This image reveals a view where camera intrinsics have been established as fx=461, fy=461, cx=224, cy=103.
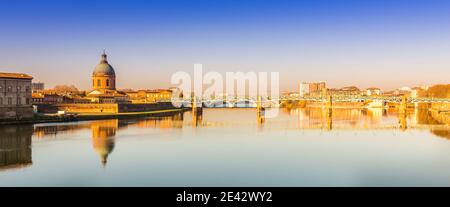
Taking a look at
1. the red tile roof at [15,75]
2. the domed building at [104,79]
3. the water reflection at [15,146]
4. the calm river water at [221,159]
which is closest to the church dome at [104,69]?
the domed building at [104,79]

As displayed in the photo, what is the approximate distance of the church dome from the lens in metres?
56.1

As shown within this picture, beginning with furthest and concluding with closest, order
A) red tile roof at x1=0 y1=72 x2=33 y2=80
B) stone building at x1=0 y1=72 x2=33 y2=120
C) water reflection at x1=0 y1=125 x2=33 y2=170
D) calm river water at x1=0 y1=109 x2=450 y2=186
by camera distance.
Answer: red tile roof at x1=0 y1=72 x2=33 y2=80 → stone building at x1=0 y1=72 x2=33 y2=120 → water reflection at x1=0 y1=125 x2=33 y2=170 → calm river water at x1=0 y1=109 x2=450 y2=186

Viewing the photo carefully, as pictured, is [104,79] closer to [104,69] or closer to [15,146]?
[104,69]

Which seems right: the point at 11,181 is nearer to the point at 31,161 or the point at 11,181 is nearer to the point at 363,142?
the point at 31,161

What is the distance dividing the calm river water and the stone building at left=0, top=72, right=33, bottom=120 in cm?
467

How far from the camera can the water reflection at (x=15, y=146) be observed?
1395cm

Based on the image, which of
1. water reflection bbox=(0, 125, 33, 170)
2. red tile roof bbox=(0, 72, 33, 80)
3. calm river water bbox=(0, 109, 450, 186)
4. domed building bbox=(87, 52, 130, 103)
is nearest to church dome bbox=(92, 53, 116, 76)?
domed building bbox=(87, 52, 130, 103)

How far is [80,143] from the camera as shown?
19.0m

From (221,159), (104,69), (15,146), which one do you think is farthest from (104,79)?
(221,159)

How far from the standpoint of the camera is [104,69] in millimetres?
56500

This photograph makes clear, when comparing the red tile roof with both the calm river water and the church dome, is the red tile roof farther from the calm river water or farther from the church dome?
the church dome

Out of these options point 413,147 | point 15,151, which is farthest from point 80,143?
point 413,147

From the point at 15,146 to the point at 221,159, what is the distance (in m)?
8.34
